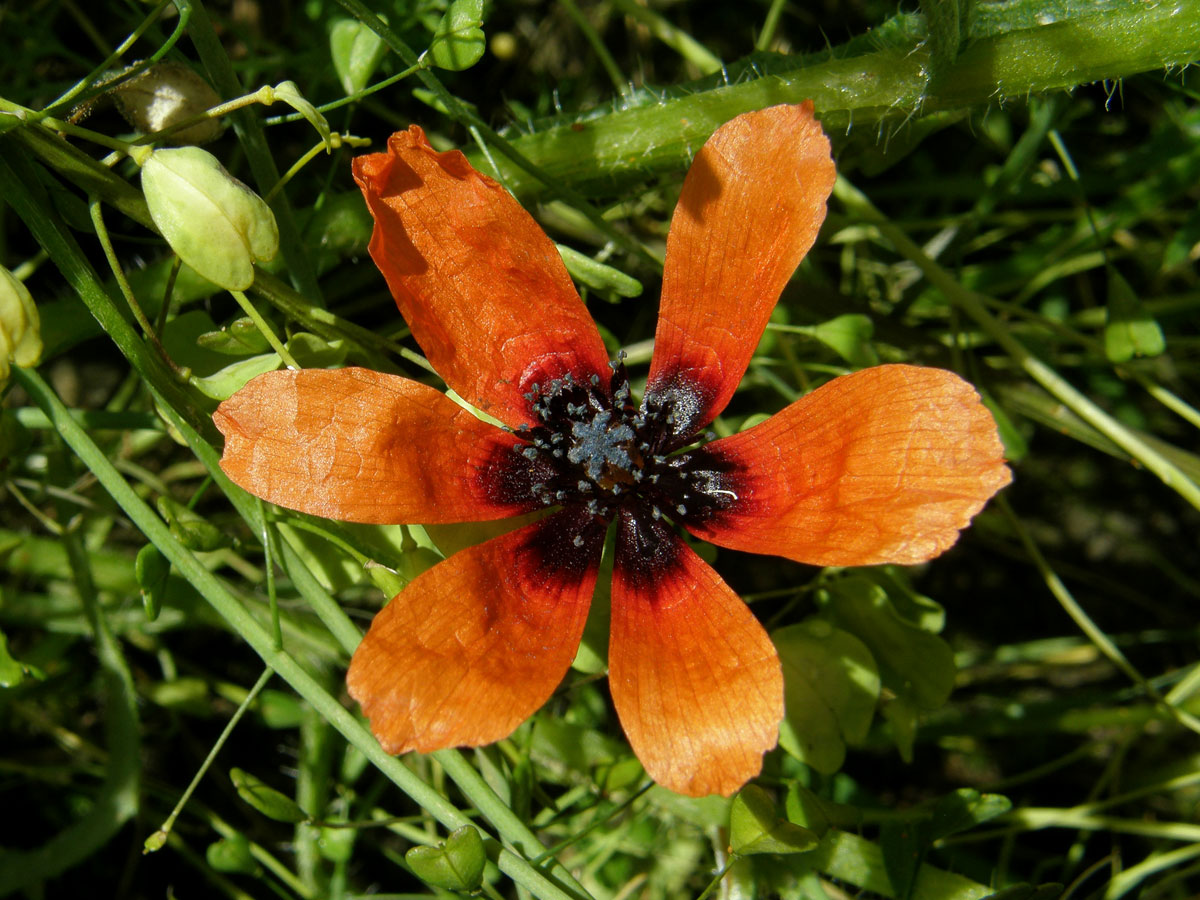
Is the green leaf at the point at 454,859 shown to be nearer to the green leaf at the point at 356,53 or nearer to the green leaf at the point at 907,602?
the green leaf at the point at 907,602

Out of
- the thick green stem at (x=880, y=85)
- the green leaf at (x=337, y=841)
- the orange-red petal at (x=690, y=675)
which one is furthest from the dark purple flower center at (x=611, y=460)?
the green leaf at (x=337, y=841)

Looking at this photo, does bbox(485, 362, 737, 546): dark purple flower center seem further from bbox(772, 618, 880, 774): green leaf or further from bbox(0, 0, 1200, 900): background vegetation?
bbox(772, 618, 880, 774): green leaf

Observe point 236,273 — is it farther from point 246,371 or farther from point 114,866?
point 114,866

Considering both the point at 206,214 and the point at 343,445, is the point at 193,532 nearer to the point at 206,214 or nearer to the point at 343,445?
the point at 343,445

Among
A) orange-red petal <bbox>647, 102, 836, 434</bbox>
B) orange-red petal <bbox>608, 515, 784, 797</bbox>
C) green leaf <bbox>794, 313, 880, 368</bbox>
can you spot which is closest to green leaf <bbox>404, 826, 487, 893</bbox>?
orange-red petal <bbox>608, 515, 784, 797</bbox>

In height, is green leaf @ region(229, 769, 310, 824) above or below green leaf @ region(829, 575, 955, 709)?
above

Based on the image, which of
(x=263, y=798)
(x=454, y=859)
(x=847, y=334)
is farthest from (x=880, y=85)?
(x=263, y=798)
